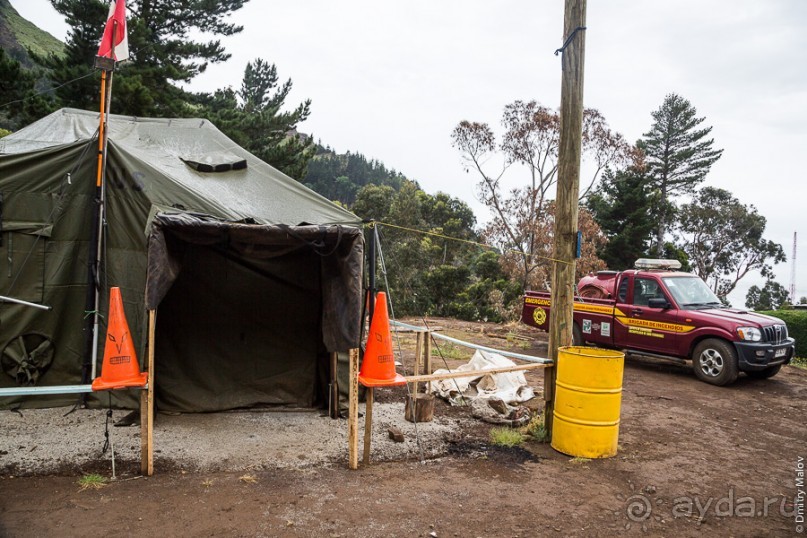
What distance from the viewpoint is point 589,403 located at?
5219mm

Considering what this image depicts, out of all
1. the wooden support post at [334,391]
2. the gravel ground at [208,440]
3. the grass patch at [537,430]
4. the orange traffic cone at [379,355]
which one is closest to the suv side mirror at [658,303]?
the grass patch at [537,430]

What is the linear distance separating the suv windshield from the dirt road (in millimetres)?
3976

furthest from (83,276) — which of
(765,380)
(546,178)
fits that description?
(546,178)

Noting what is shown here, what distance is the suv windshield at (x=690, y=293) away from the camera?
381 inches

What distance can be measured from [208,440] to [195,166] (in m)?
3.45

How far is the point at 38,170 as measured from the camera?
589cm

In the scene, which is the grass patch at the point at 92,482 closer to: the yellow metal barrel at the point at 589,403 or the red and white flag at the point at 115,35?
the red and white flag at the point at 115,35

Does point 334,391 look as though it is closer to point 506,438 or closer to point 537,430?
point 506,438

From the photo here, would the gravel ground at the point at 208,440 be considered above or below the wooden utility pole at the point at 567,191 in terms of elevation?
below

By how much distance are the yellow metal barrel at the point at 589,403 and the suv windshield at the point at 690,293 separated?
17.1 ft

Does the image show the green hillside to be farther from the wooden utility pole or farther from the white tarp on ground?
the wooden utility pole

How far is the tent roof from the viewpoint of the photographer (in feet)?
19.5

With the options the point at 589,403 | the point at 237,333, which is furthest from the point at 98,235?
the point at 589,403

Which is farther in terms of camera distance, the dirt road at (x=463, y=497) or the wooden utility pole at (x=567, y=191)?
the wooden utility pole at (x=567, y=191)
